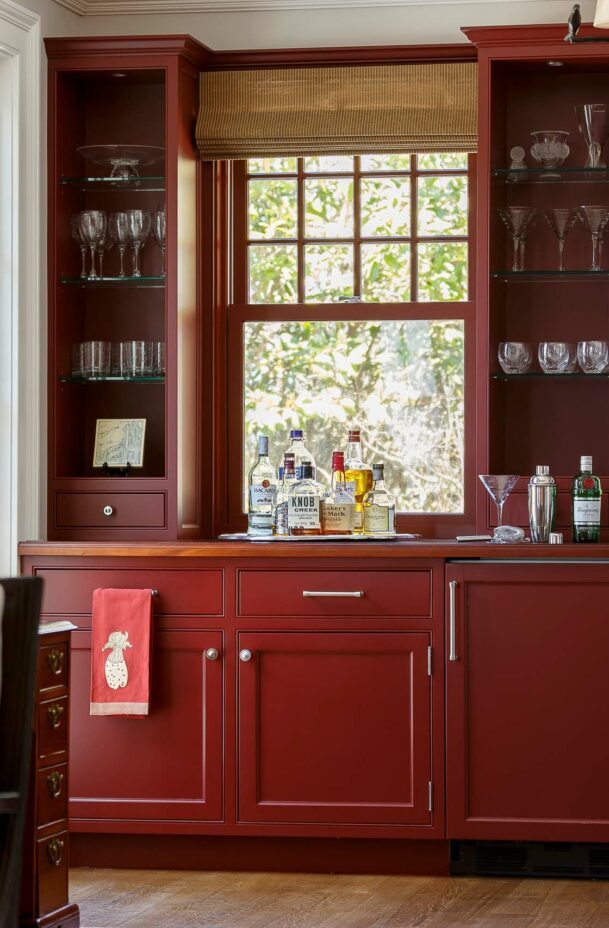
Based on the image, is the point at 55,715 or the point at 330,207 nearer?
the point at 55,715

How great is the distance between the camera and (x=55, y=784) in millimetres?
3057

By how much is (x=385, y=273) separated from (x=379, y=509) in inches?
33.8

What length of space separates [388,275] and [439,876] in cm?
192

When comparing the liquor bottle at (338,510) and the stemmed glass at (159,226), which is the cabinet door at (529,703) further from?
the stemmed glass at (159,226)

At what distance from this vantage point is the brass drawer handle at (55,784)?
3037 millimetres

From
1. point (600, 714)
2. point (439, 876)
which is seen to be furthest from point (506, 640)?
point (439, 876)

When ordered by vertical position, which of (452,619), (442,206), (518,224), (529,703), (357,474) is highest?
(442,206)

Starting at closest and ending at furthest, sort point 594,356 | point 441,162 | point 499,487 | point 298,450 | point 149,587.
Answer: point 149,587 → point 499,487 → point 594,356 → point 298,450 → point 441,162

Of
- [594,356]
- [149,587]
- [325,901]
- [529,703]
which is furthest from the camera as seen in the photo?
[594,356]

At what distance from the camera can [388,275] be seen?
4352 millimetres

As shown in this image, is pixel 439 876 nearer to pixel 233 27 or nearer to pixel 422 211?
pixel 422 211

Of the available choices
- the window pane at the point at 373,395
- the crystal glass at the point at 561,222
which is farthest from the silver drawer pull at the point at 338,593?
the crystal glass at the point at 561,222

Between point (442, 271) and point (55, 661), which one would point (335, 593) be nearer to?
point (55, 661)

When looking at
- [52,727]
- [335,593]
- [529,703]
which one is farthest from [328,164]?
[52,727]
